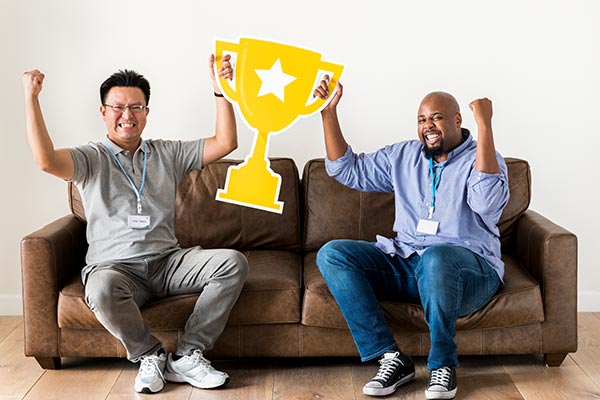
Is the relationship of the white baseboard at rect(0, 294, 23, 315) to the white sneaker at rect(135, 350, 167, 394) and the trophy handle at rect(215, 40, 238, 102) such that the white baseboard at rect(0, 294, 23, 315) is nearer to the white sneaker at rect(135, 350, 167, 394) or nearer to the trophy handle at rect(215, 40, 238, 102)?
the white sneaker at rect(135, 350, 167, 394)

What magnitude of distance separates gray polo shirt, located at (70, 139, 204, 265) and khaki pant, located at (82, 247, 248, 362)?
5 cm

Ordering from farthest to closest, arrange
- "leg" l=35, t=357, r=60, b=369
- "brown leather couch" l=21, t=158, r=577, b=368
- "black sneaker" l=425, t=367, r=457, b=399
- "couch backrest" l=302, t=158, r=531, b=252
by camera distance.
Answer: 1. "couch backrest" l=302, t=158, r=531, b=252
2. "leg" l=35, t=357, r=60, b=369
3. "brown leather couch" l=21, t=158, r=577, b=368
4. "black sneaker" l=425, t=367, r=457, b=399

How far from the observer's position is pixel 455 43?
396 cm

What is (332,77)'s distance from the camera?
3174 millimetres

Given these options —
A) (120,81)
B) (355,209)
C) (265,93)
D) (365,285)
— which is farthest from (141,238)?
(355,209)

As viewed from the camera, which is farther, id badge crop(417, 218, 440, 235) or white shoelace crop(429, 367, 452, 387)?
id badge crop(417, 218, 440, 235)

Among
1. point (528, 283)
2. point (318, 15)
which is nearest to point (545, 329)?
point (528, 283)

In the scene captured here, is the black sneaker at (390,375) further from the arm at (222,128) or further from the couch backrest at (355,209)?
the arm at (222,128)

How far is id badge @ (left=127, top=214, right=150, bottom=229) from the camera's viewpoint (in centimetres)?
308

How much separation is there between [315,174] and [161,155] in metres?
0.74

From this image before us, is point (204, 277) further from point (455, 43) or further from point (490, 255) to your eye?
point (455, 43)

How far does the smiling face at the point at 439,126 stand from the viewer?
3.17m

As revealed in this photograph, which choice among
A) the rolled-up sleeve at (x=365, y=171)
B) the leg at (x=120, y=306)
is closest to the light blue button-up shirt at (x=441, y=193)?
the rolled-up sleeve at (x=365, y=171)

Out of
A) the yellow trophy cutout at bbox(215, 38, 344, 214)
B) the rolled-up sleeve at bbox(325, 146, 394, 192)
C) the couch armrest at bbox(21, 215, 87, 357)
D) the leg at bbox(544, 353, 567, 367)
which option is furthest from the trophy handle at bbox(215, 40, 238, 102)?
the leg at bbox(544, 353, 567, 367)
